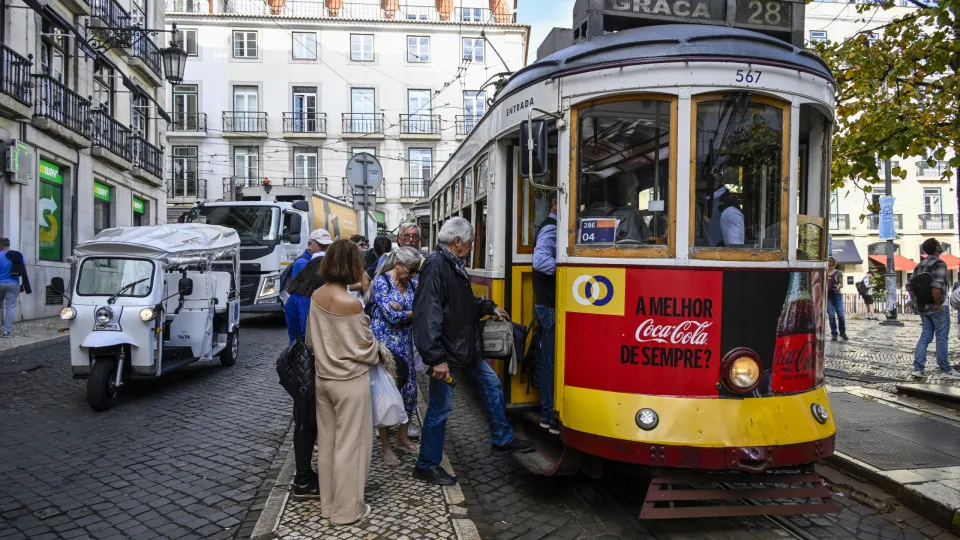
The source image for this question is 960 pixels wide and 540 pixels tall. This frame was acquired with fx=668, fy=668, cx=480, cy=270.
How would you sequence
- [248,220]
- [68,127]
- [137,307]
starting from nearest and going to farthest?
[137,307], [248,220], [68,127]

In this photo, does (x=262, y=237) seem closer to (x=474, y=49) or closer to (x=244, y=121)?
(x=244, y=121)

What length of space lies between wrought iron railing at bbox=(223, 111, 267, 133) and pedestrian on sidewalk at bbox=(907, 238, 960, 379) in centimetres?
3312

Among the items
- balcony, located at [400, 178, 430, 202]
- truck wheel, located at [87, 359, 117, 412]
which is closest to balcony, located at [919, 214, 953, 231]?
balcony, located at [400, 178, 430, 202]

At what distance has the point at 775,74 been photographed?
4.09 meters

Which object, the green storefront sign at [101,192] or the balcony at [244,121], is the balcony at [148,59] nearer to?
the green storefront sign at [101,192]

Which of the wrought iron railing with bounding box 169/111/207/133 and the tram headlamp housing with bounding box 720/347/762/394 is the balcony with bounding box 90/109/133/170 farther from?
the tram headlamp housing with bounding box 720/347/762/394

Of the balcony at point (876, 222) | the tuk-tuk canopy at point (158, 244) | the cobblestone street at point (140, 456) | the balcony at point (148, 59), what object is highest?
the balcony at point (148, 59)

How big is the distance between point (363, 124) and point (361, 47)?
4262 mm

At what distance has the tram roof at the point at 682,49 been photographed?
160 inches

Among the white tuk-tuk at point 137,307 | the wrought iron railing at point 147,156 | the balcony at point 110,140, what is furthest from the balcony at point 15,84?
the white tuk-tuk at point 137,307

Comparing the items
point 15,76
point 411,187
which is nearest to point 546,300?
point 15,76

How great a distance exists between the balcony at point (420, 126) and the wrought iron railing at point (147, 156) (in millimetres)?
14085

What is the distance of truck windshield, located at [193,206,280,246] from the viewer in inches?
551

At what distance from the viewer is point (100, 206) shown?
67.8 ft
